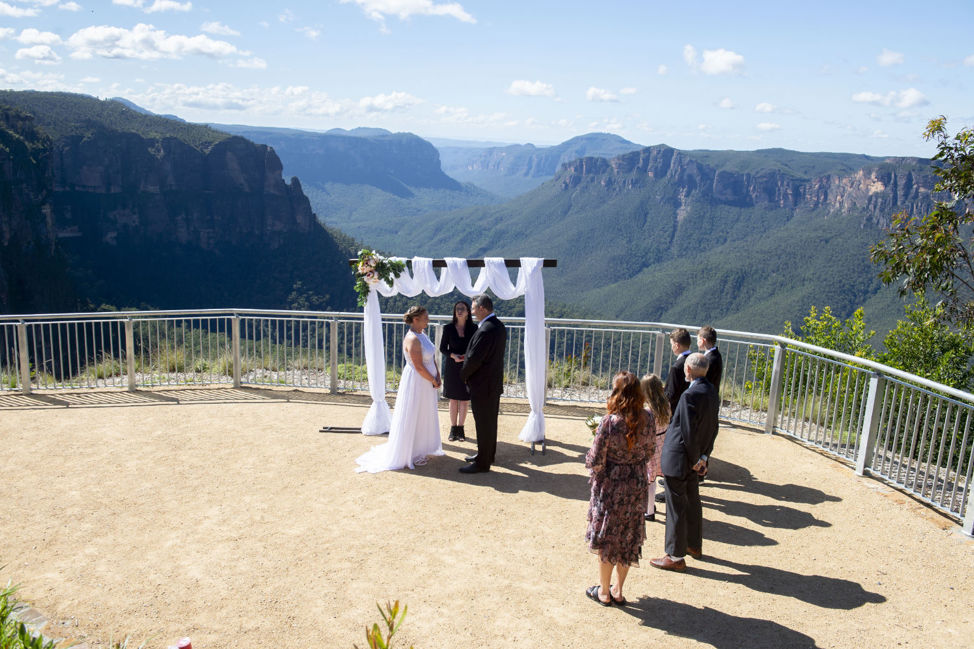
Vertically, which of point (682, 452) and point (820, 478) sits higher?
point (682, 452)

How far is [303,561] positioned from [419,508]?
1.31m

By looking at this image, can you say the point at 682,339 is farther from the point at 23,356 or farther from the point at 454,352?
the point at 23,356

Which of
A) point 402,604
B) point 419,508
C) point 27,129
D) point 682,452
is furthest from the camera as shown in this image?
point 27,129

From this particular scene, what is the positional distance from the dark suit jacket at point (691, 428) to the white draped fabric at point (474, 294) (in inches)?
117

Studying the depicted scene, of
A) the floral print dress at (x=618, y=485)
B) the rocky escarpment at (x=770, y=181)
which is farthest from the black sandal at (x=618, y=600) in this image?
the rocky escarpment at (x=770, y=181)

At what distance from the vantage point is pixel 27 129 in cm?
5794

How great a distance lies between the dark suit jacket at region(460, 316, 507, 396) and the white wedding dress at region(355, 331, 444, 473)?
0.48 metres

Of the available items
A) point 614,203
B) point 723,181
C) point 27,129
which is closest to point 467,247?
point 614,203

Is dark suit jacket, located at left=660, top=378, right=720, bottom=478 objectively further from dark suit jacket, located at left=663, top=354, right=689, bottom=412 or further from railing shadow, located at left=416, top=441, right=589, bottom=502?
railing shadow, located at left=416, top=441, right=589, bottom=502

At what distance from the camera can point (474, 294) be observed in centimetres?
841

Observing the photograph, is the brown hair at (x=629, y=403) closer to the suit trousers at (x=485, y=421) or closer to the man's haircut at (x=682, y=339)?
the man's haircut at (x=682, y=339)

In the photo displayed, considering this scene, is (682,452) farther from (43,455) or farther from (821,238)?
(821,238)

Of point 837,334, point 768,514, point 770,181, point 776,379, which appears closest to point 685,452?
point 768,514

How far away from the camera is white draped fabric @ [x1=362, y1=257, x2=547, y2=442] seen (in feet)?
26.2
